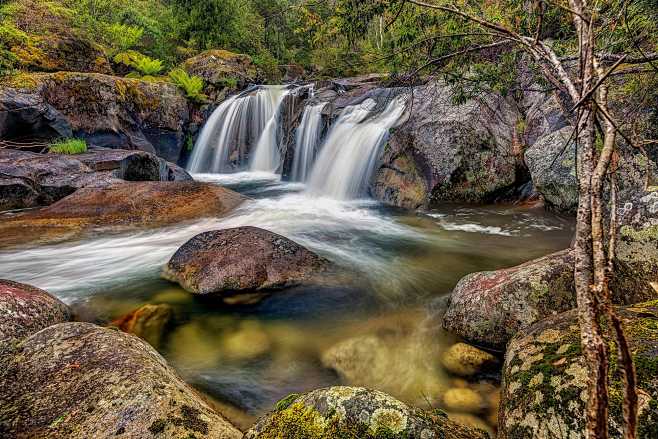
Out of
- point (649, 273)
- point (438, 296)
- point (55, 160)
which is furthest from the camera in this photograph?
point (55, 160)

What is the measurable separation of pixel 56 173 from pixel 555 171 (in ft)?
38.0

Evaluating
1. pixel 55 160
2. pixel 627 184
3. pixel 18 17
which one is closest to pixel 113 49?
pixel 18 17

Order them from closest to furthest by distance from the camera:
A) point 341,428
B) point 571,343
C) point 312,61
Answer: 1. point 341,428
2. point 571,343
3. point 312,61

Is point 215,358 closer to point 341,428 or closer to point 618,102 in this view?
point 341,428

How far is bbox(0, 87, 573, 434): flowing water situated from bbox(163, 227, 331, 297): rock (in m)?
0.21

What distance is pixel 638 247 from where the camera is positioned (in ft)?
10.4

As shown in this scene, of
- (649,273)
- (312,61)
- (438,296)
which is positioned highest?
(312,61)

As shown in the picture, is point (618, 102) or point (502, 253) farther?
point (502, 253)


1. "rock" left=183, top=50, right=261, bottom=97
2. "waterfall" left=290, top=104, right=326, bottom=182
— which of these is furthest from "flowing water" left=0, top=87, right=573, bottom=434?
"rock" left=183, top=50, right=261, bottom=97

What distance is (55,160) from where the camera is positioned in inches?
365

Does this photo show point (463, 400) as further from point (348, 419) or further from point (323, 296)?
point (323, 296)

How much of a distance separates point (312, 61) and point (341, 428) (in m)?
30.4

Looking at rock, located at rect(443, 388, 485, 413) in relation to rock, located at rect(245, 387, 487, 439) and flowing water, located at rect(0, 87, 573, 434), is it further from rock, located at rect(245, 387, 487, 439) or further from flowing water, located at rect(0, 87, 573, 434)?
rock, located at rect(245, 387, 487, 439)

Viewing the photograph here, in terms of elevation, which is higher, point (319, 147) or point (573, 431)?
point (319, 147)
